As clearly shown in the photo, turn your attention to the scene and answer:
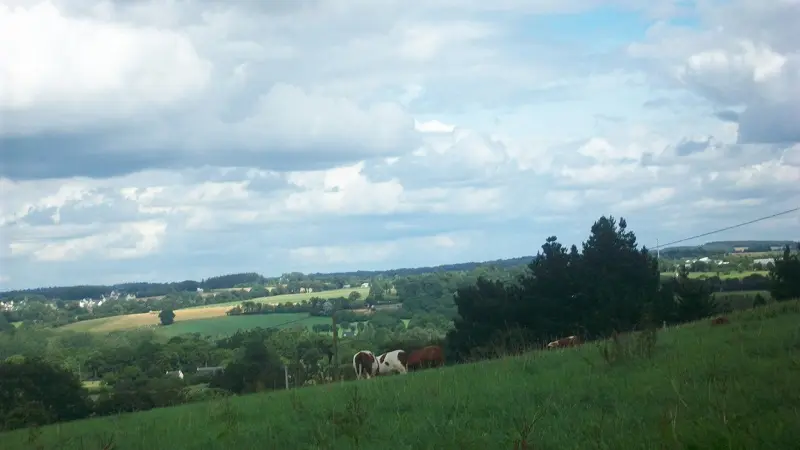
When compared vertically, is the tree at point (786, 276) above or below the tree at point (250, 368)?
above

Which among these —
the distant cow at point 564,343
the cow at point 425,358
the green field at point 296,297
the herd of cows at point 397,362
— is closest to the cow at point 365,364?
the herd of cows at point 397,362

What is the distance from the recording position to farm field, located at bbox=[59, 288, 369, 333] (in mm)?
84250

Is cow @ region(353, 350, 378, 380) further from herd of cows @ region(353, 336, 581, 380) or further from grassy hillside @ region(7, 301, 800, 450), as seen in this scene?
grassy hillside @ region(7, 301, 800, 450)

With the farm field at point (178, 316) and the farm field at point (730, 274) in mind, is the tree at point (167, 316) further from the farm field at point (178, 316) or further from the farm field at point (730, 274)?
the farm field at point (730, 274)

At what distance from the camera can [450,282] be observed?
3656 inches

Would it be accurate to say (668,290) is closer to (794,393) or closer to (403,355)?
(403,355)

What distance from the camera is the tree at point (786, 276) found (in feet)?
139

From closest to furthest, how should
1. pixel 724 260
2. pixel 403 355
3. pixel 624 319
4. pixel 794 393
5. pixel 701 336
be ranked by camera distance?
pixel 794 393, pixel 701 336, pixel 403 355, pixel 624 319, pixel 724 260

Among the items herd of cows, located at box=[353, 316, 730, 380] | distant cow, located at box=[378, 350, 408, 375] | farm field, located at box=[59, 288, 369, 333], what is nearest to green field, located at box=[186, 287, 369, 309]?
farm field, located at box=[59, 288, 369, 333]

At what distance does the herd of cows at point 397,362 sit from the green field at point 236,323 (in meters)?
39.6

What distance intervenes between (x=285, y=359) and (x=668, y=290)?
24707 millimetres

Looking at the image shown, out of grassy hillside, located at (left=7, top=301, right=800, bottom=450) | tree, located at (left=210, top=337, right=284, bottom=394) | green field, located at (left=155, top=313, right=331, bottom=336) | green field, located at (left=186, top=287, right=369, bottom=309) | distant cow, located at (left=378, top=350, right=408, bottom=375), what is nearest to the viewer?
grassy hillside, located at (left=7, top=301, right=800, bottom=450)

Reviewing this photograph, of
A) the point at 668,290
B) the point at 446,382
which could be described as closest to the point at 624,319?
the point at 668,290

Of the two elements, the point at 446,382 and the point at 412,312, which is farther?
the point at 412,312
